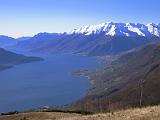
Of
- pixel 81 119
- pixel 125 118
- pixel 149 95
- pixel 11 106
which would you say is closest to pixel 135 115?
pixel 125 118

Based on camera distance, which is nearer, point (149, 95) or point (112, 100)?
point (149, 95)

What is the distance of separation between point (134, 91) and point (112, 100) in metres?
12.6

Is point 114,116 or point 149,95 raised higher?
point 149,95

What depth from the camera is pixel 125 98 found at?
7087 inches

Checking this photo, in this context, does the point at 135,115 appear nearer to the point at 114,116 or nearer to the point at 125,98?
the point at 114,116

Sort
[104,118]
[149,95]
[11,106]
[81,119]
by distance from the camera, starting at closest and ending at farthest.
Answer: [104,118], [81,119], [149,95], [11,106]

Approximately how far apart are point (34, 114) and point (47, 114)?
1.38 meters

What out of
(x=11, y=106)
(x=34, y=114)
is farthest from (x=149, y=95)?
(x=34, y=114)

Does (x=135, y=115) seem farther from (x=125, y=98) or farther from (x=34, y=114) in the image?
(x=125, y=98)

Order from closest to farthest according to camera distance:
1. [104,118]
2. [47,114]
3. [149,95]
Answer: [104,118], [47,114], [149,95]

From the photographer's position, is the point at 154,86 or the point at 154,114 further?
the point at 154,86

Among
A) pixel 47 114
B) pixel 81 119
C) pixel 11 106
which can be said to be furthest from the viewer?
pixel 11 106

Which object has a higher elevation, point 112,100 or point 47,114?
point 112,100

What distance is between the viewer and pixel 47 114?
3725 centimetres
